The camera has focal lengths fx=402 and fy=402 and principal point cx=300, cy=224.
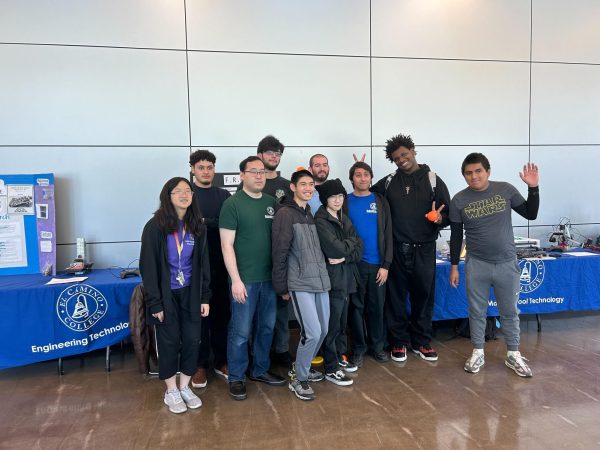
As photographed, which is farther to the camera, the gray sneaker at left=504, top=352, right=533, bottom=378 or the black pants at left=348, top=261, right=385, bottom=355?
the black pants at left=348, top=261, right=385, bottom=355

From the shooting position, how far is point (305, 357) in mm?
2682

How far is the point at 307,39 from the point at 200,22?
107cm

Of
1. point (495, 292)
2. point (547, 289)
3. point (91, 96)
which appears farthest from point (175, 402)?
point (547, 289)

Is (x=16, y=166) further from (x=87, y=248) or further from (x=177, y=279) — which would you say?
(x=177, y=279)

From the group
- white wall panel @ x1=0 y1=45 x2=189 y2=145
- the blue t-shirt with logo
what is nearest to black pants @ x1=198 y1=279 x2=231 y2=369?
the blue t-shirt with logo

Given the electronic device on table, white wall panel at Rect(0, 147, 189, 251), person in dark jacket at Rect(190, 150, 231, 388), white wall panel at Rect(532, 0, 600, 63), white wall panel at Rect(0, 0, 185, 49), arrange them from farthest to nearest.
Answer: white wall panel at Rect(532, 0, 600, 63) → white wall panel at Rect(0, 147, 189, 251) → white wall panel at Rect(0, 0, 185, 49) → the electronic device on table → person in dark jacket at Rect(190, 150, 231, 388)

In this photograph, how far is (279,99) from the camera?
13.6 ft

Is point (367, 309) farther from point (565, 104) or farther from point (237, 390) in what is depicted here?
point (565, 104)

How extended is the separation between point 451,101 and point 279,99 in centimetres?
196

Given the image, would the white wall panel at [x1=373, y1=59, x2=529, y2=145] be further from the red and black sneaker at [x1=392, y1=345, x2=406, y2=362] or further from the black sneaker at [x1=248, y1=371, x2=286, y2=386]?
the black sneaker at [x1=248, y1=371, x2=286, y2=386]

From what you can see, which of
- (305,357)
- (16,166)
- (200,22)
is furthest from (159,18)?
(305,357)

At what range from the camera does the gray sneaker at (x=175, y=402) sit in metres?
2.54

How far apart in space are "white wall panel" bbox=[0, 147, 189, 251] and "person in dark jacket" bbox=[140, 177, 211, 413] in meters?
1.56

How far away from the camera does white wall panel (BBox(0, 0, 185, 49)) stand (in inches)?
143
